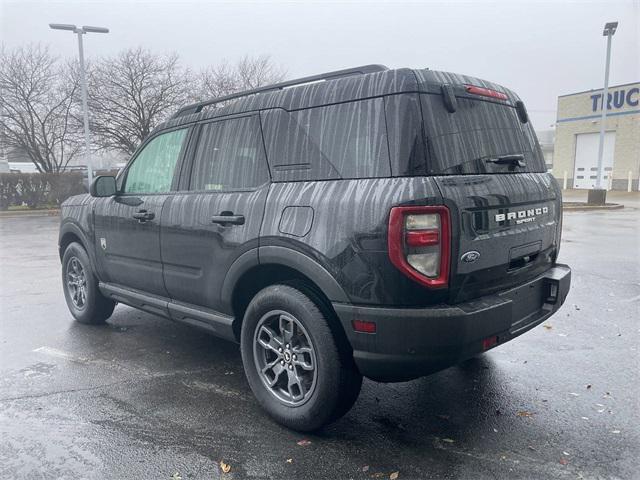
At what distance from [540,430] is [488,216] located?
4.41 ft

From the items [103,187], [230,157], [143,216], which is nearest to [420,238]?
[230,157]

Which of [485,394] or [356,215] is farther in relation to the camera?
[485,394]

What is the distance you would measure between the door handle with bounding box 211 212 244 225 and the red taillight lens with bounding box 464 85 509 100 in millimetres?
1608

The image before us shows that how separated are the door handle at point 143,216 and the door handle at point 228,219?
2.80ft

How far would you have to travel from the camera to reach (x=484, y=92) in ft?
10.5

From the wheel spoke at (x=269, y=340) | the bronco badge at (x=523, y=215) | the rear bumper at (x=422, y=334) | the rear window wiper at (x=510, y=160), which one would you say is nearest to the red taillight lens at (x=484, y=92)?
the rear window wiper at (x=510, y=160)

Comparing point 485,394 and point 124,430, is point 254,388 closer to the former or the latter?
point 124,430

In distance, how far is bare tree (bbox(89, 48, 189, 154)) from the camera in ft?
78.2

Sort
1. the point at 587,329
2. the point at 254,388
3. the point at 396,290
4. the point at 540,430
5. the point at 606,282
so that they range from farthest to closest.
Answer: the point at 606,282 → the point at 587,329 → the point at 254,388 → the point at 540,430 → the point at 396,290

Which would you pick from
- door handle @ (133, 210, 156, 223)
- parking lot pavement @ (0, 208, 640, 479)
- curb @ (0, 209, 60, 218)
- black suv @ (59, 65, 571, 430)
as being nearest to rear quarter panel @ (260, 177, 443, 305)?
black suv @ (59, 65, 571, 430)

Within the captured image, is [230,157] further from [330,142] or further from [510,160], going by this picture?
[510,160]

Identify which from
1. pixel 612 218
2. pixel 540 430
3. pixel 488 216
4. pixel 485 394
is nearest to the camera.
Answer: pixel 488 216

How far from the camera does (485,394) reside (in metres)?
3.55

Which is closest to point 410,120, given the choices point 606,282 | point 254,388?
point 254,388
